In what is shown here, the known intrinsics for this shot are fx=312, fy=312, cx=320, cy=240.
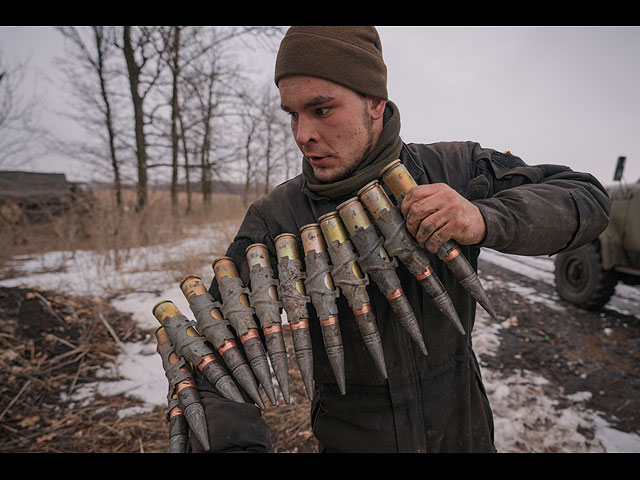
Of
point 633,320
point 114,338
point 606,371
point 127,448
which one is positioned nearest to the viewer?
point 127,448

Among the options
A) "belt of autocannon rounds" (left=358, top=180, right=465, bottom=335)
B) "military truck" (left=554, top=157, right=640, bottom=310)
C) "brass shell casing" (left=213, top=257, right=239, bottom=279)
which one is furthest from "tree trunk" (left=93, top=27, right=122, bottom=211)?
"military truck" (left=554, top=157, right=640, bottom=310)

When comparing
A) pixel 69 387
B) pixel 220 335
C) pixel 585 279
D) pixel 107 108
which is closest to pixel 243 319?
pixel 220 335

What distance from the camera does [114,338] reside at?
4941 mm

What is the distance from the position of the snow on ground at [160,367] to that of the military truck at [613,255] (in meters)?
0.88

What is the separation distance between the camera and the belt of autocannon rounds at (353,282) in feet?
4.98

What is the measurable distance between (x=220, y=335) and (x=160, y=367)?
3602mm

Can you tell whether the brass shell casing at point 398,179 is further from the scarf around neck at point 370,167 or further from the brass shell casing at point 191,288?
the brass shell casing at point 191,288

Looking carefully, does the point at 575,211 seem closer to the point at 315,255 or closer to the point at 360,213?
the point at 360,213

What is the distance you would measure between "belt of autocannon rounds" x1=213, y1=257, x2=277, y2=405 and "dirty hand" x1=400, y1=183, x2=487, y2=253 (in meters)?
0.92

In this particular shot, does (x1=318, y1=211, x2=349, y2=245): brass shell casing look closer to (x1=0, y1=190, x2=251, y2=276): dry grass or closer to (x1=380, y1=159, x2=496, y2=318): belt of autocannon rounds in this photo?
(x1=380, y1=159, x2=496, y2=318): belt of autocannon rounds

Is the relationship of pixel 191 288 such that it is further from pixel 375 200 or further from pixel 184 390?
pixel 375 200

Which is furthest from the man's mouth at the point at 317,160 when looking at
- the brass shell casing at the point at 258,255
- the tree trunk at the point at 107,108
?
the tree trunk at the point at 107,108
